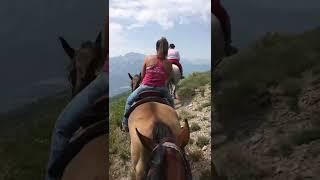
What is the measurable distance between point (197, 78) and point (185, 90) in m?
0.87

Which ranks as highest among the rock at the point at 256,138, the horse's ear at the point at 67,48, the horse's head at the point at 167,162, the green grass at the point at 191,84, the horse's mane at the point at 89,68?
the horse's ear at the point at 67,48

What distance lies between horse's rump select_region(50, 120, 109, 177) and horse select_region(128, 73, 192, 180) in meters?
0.28

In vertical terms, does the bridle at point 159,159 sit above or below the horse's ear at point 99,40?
below

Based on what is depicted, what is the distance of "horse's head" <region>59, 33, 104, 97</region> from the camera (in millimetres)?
3934

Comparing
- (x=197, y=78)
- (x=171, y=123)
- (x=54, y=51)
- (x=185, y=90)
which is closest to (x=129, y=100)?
(x=171, y=123)

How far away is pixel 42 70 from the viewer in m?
3.85

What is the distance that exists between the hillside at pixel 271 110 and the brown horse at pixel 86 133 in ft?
3.66

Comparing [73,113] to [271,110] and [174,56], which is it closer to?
[271,110]

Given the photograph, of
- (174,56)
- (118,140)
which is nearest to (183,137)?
(174,56)

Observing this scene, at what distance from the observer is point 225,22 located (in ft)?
14.4

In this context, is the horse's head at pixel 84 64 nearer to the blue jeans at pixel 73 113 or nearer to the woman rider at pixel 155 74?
the blue jeans at pixel 73 113

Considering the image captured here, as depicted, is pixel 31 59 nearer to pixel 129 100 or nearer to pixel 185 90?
pixel 129 100

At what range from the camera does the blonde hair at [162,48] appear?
4723 millimetres

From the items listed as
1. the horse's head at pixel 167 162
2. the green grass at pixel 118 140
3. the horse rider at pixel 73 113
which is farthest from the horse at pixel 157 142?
the green grass at pixel 118 140
